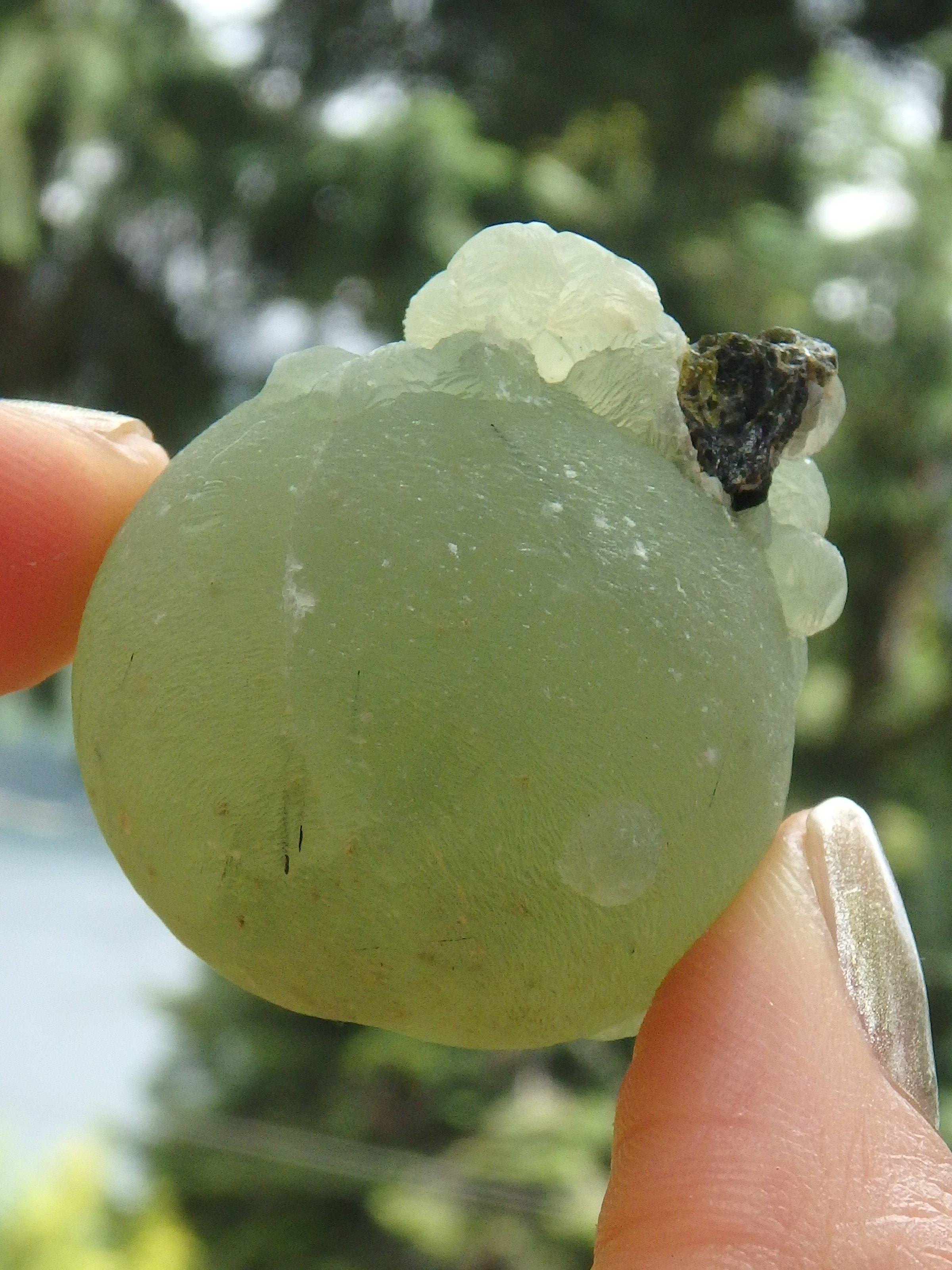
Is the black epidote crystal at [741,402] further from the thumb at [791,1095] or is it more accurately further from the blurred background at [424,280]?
the blurred background at [424,280]

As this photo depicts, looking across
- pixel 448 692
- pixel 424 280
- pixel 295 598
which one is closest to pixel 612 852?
pixel 448 692

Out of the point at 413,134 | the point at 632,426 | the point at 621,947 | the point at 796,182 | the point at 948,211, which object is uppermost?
the point at 796,182

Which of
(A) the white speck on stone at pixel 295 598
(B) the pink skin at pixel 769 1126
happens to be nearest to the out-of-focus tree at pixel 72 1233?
(B) the pink skin at pixel 769 1126

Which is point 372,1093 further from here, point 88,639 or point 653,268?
point 88,639

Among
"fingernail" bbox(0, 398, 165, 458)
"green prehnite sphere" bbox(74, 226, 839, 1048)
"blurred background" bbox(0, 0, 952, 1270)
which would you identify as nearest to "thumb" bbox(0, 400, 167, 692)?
"fingernail" bbox(0, 398, 165, 458)

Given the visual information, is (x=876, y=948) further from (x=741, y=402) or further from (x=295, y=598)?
(x=295, y=598)

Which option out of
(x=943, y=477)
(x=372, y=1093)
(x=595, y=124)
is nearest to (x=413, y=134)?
(x=595, y=124)
